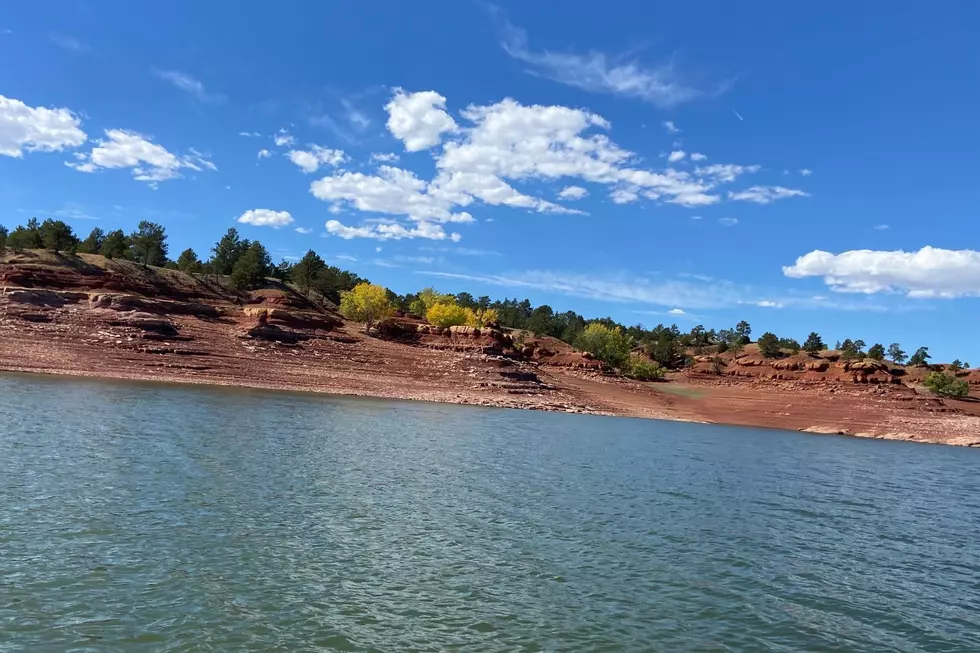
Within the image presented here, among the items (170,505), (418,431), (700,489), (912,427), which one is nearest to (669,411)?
(912,427)

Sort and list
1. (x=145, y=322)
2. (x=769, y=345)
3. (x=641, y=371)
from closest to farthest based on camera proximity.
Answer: (x=145, y=322), (x=641, y=371), (x=769, y=345)

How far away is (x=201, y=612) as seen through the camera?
33.5 feet

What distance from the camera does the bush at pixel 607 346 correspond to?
117 metres

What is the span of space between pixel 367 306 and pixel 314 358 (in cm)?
2211

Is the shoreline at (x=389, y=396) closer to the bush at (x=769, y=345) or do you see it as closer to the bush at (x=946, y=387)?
the bush at (x=946, y=387)

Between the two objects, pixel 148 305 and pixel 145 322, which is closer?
pixel 145 322

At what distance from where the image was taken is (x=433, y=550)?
1461 cm

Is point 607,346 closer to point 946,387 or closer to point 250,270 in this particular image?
point 946,387

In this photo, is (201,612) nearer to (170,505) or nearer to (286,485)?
(170,505)

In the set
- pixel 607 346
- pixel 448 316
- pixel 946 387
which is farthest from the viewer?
pixel 607 346

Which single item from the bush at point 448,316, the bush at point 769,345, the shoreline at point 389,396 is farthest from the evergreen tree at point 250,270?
the bush at point 769,345

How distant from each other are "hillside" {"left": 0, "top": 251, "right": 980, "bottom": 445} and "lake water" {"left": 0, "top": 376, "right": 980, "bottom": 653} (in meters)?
34.5

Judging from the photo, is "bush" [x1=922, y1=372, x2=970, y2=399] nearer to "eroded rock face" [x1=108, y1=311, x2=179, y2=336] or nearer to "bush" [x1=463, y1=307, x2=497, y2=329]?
"bush" [x1=463, y1=307, x2=497, y2=329]

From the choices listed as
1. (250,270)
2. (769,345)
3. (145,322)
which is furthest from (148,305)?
(769,345)
